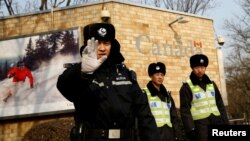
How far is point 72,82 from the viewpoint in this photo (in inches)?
120

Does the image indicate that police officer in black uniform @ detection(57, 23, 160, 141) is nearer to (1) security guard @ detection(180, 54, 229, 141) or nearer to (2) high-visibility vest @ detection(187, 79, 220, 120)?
(1) security guard @ detection(180, 54, 229, 141)

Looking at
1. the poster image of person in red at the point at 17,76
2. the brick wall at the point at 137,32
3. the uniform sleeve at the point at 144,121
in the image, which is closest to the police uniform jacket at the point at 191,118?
the uniform sleeve at the point at 144,121

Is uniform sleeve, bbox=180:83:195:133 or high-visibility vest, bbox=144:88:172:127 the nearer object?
uniform sleeve, bbox=180:83:195:133

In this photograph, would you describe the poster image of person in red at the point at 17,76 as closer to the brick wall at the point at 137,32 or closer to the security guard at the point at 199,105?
the brick wall at the point at 137,32

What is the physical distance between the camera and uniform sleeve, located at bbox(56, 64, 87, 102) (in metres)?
2.99

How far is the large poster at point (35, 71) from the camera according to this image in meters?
13.1

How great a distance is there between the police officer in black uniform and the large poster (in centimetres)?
953

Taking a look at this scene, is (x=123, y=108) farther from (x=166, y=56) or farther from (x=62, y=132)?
(x=166, y=56)

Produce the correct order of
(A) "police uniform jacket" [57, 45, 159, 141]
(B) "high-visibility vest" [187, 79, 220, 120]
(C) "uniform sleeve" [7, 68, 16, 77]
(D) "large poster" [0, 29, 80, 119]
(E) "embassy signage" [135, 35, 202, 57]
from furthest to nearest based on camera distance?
(E) "embassy signage" [135, 35, 202, 57]
(C) "uniform sleeve" [7, 68, 16, 77]
(D) "large poster" [0, 29, 80, 119]
(B) "high-visibility vest" [187, 79, 220, 120]
(A) "police uniform jacket" [57, 45, 159, 141]

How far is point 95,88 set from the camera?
10.8 feet

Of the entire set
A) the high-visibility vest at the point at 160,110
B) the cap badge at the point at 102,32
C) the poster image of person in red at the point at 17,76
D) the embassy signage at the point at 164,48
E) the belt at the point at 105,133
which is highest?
the embassy signage at the point at 164,48

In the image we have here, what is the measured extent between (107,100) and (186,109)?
2.95 meters

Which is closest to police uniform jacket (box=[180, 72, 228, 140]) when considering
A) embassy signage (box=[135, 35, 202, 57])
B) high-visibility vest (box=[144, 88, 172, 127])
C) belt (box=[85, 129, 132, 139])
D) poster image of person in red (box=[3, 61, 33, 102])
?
high-visibility vest (box=[144, 88, 172, 127])

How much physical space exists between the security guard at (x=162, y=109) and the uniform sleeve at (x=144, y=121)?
261cm
